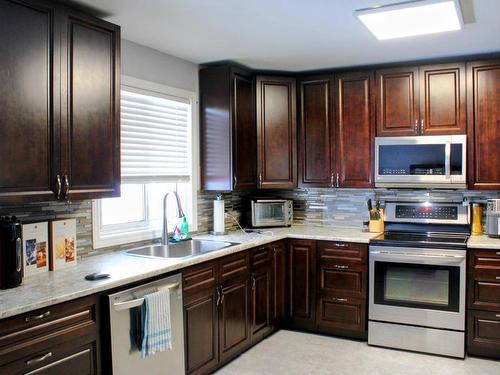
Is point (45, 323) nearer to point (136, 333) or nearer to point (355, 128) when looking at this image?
point (136, 333)

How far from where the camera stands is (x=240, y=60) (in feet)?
12.5

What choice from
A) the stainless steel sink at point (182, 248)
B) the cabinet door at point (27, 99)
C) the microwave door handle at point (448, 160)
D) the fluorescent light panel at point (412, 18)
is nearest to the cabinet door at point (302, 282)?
the stainless steel sink at point (182, 248)

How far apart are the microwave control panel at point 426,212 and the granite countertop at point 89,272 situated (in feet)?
1.82

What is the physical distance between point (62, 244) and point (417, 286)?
257cm

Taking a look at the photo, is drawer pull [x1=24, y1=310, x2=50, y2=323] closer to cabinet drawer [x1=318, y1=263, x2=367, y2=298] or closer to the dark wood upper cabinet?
the dark wood upper cabinet

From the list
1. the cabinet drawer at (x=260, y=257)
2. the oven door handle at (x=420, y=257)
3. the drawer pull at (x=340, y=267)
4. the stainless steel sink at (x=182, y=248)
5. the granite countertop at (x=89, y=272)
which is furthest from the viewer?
the drawer pull at (x=340, y=267)

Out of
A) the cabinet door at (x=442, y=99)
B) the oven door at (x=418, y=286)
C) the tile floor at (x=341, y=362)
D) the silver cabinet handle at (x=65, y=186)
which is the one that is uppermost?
the cabinet door at (x=442, y=99)

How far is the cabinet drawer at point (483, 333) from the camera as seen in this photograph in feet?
11.2

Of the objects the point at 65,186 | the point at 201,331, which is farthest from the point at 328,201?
the point at 65,186

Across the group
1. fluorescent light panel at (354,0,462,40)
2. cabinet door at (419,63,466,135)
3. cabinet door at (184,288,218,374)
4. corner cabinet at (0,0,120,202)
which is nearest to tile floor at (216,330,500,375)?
cabinet door at (184,288,218,374)

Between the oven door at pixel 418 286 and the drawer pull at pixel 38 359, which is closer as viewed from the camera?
the drawer pull at pixel 38 359

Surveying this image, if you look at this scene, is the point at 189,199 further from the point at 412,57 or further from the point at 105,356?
the point at 412,57

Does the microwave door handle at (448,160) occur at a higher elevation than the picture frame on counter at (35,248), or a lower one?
higher

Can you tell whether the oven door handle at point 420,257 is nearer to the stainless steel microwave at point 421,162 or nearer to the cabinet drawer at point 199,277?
the stainless steel microwave at point 421,162
